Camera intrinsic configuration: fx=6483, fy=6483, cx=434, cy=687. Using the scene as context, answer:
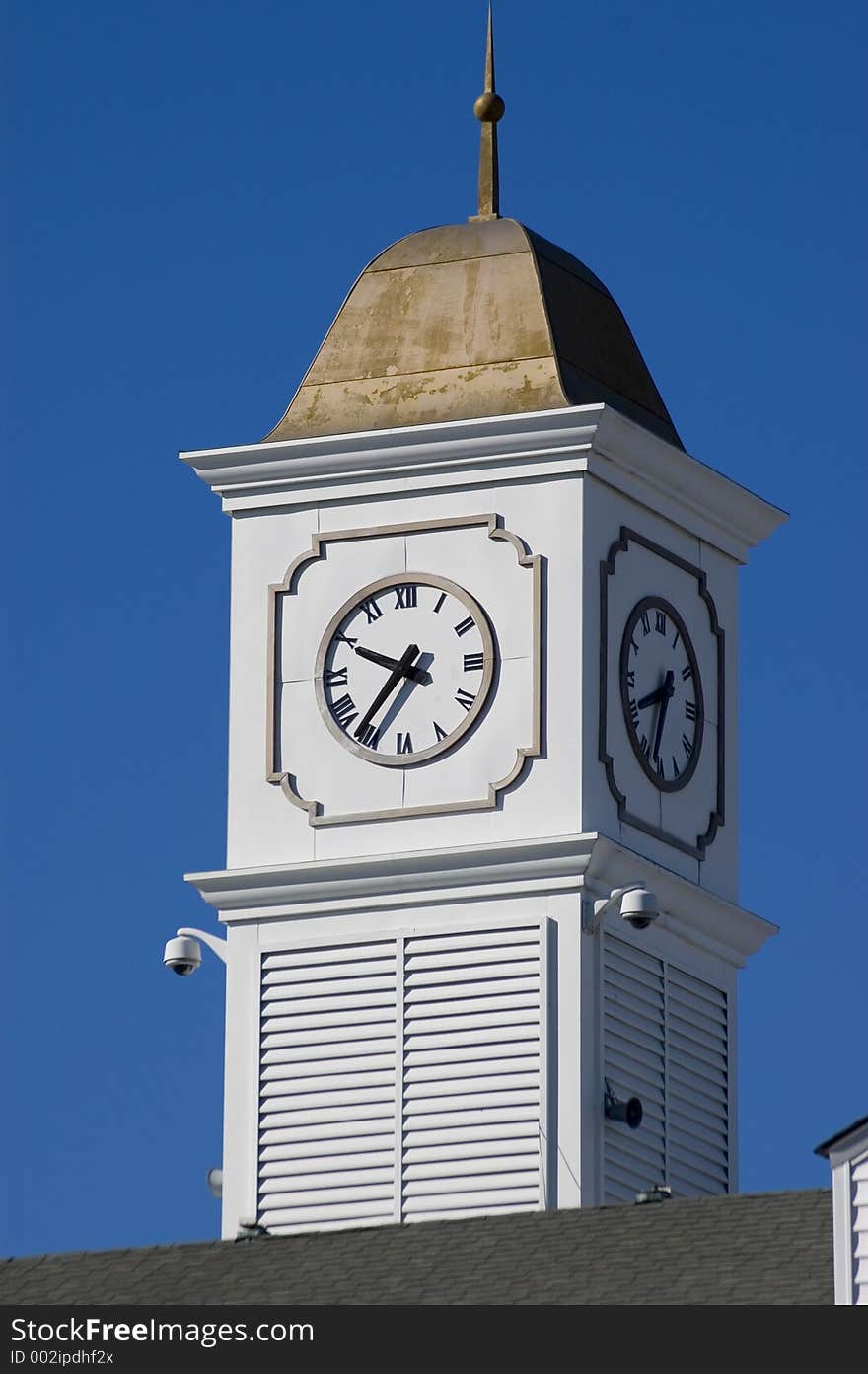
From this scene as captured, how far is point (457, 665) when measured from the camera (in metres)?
50.9

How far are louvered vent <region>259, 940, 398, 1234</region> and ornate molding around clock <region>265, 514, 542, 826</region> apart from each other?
109cm

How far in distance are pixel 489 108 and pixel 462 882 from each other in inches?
285

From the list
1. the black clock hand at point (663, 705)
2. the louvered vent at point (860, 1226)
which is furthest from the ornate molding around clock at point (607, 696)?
the louvered vent at point (860, 1226)

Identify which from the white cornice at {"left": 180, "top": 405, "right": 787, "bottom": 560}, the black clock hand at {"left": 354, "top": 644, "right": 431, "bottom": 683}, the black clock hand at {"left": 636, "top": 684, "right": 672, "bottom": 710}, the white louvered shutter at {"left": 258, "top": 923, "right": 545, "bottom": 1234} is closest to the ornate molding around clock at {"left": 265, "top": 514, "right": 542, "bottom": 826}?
the white cornice at {"left": 180, "top": 405, "right": 787, "bottom": 560}

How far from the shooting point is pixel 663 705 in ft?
170

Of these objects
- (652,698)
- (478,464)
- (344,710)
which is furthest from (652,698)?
(344,710)

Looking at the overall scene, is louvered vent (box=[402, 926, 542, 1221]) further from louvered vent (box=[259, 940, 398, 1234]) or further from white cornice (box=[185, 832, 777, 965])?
white cornice (box=[185, 832, 777, 965])

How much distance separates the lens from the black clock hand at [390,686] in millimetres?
51062

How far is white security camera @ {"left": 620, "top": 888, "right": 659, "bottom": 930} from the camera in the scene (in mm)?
49312

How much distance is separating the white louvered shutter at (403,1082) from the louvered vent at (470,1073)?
0.01 m

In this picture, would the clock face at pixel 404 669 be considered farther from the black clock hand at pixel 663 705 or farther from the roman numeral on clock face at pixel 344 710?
the black clock hand at pixel 663 705
